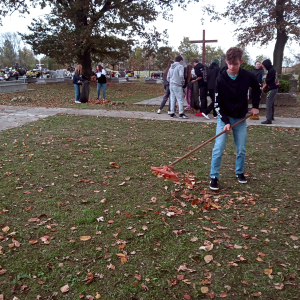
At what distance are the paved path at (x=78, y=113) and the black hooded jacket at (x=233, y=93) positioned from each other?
17.3 feet

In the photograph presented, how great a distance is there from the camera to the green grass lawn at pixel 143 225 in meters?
2.64

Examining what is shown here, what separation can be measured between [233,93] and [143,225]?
2.18 metres

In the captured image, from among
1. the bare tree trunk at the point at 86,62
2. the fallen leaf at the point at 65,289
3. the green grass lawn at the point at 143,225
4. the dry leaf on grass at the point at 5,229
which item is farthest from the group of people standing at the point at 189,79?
the bare tree trunk at the point at 86,62

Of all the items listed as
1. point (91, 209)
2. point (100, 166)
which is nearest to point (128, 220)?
point (91, 209)

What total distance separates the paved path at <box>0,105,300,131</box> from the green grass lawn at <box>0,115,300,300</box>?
3.13 meters

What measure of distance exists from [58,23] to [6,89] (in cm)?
727

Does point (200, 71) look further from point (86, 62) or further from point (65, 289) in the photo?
Result: point (86, 62)

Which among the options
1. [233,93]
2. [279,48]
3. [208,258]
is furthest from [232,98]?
[279,48]

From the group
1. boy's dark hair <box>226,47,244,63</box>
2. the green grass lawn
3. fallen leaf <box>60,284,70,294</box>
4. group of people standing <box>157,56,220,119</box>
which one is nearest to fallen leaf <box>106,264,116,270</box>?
the green grass lawn

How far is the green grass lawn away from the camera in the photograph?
8.66 ft

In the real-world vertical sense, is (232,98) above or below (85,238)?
above

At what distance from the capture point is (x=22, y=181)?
15.7 feet

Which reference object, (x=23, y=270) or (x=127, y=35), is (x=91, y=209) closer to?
(x=23, y=270)

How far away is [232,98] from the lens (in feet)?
14.2
